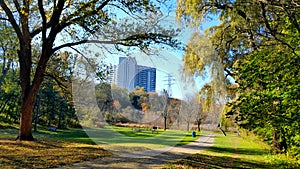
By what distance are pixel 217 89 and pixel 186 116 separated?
228 centimetres

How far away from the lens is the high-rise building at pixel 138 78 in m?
7.47

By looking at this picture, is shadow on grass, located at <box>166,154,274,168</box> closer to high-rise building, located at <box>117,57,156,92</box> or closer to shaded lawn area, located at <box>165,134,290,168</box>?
shaded lawn area, located at <box>165,134,290,168</box>

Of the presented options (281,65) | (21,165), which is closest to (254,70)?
(281,65)

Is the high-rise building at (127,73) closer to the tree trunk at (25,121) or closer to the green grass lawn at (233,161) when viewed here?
the green grass lawn at (233,161)

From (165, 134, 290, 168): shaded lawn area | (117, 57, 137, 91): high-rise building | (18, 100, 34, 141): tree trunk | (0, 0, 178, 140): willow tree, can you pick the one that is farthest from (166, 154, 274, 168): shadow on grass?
(18, 100, 34, 141): tree trunk

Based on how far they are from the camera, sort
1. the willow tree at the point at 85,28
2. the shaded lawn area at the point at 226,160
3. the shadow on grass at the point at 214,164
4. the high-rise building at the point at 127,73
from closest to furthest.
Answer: the shadow on grass at the point at 214,164 → the shaded lawn area at the point at 226,160 → the high-rise building at the point at 127,73 → the willow tree at the point at 85,28

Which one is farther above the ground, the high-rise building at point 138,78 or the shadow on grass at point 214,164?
→ the high-rise building at point 138,78

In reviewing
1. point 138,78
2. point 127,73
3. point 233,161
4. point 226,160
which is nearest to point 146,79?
point 138,78

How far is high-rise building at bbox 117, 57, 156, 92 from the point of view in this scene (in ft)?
24.5

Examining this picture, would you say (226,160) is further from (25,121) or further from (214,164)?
(25,121)

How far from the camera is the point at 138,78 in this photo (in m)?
7.52

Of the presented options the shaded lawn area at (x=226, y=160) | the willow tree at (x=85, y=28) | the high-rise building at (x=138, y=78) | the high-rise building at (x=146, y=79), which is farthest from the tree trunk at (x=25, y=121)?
the shaded lawn area at (x=226, y=160)

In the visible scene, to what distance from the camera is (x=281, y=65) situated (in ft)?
18.2

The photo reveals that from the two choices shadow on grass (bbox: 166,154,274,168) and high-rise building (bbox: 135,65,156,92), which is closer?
shadow on grass (bbox: 166,154,274,168)
